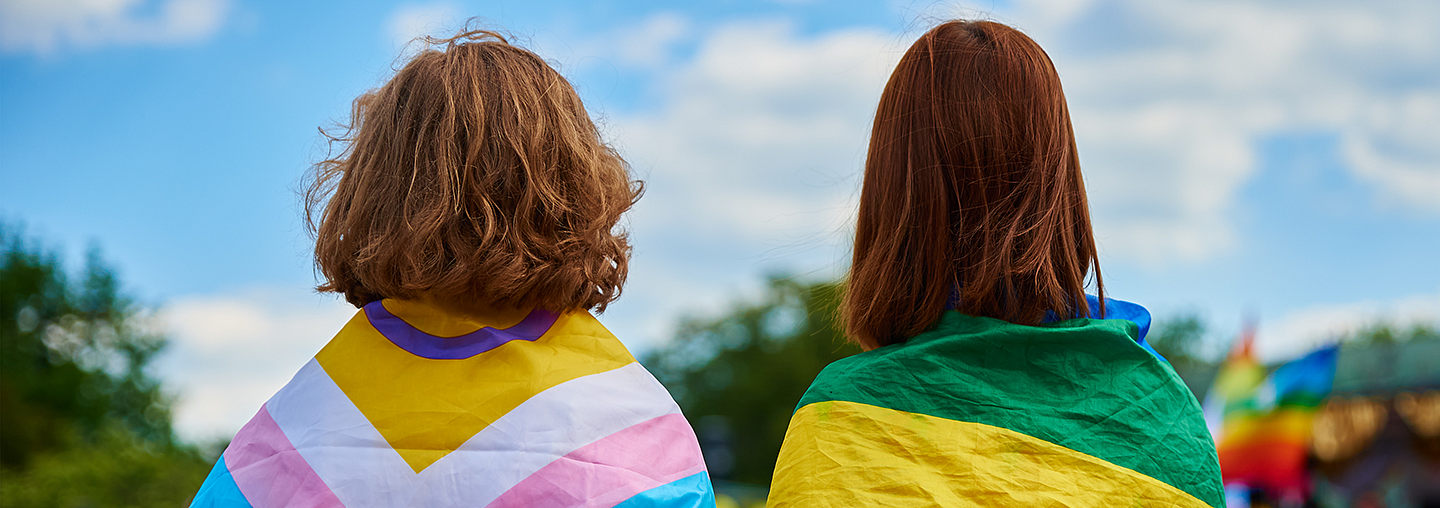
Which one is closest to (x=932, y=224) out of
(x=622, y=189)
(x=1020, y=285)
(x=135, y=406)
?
(x=1020, y=285)

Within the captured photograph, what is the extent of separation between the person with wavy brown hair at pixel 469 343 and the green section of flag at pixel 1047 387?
0.40m

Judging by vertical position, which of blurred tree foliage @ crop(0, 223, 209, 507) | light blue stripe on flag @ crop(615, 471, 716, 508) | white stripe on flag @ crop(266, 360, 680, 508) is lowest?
light blue stripe on flag @ crop(615, 471, 716, 508)

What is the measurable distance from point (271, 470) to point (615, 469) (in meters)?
0.61

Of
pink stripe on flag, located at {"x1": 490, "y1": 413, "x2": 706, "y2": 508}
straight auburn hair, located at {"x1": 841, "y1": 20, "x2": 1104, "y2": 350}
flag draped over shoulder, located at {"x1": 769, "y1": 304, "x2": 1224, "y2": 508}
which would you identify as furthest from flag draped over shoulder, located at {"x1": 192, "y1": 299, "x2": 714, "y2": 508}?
straight auburn hair, located at {"x1": 841, "y1": 20, "x2": 1104, "y2": 350}

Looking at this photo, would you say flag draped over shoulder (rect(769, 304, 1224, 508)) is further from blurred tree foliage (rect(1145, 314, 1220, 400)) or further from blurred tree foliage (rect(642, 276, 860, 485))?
blurred tree foliage (rect(1145, 314, 1220, 400))

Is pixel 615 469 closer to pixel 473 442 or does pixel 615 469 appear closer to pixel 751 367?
pixel 473 442

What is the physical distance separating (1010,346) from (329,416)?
1219mm

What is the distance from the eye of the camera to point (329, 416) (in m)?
1.87

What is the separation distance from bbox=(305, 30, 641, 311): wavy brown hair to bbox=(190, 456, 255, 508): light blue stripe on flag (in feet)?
1.29

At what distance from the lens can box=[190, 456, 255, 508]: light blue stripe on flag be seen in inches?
73.6

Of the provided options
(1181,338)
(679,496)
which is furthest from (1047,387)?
(1181,338)

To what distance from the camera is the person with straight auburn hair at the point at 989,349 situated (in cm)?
190

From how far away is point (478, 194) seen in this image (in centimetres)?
188

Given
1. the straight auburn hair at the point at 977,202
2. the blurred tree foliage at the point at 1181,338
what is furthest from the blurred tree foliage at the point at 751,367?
the straight auburn hair at the point at 977,202
